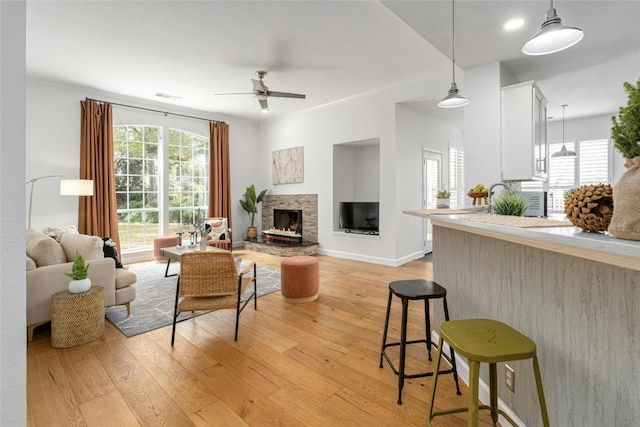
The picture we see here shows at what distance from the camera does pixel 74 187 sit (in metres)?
4.45

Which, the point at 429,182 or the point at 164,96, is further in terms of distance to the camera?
the point at 429,182

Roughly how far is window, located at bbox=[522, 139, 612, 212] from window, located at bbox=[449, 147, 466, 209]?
140 centimetres

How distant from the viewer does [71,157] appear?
5160mm

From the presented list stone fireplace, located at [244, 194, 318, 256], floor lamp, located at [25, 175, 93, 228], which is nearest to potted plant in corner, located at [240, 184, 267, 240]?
stone fireplace, located at [244, 194, 318, 256]

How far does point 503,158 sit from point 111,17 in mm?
4677

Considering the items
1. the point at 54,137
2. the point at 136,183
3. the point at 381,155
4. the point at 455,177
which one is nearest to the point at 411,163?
the point at 381,155

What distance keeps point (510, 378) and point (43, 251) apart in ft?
12.7

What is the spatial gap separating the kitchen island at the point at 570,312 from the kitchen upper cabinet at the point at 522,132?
2.28 metres

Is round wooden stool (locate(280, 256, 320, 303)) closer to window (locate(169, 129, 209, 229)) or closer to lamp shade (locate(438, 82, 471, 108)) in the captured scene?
lamp shade (locate(438, 82, 471, 108))

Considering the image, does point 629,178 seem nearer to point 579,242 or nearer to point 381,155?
point 579,242

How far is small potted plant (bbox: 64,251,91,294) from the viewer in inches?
104

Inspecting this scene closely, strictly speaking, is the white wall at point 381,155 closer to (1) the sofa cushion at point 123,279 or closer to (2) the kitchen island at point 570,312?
(2) the kitchen island at point 570,312

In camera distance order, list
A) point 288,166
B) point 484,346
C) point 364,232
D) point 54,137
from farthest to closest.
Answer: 1. point 288,166
2. point 364,232
3. point 54,137
4. point 484,346

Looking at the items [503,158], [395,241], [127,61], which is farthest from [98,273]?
[503,158]
